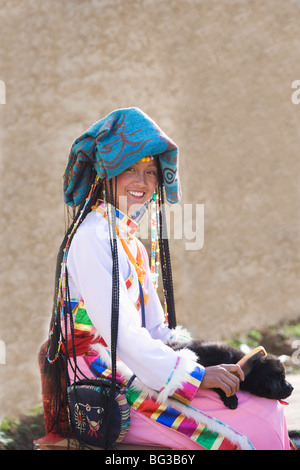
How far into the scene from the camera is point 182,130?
5.48m

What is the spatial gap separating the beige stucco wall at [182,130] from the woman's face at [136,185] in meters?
2.36

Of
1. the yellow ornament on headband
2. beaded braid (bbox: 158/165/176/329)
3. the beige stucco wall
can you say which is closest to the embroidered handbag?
beaded braid (bbox: 158/165/176/329)

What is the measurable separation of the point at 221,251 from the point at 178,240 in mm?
654

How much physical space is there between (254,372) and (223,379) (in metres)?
0.17

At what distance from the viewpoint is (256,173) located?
5.97 m

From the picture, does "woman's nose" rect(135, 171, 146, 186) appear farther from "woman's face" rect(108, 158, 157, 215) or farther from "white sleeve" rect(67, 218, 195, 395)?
"white sleeve" rect(67, 218, 195, 395)

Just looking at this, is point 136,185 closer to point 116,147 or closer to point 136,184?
point 136,184

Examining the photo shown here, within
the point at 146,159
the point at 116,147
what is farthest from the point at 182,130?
the point at 116,147

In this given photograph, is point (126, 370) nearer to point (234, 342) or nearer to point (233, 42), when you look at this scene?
point (234, 342)

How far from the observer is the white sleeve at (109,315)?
6.33 ft

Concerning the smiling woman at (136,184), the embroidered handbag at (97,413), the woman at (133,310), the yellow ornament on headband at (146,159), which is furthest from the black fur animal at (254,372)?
the yellow ornament on headband at (146,159)

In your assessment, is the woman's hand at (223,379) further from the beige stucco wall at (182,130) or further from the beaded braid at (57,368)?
the beige stucco wall at (182,130)

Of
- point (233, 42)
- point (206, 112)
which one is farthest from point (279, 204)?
point (233, 42)

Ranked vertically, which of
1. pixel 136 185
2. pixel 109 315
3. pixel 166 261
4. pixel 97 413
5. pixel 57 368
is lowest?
pixel 97 413
